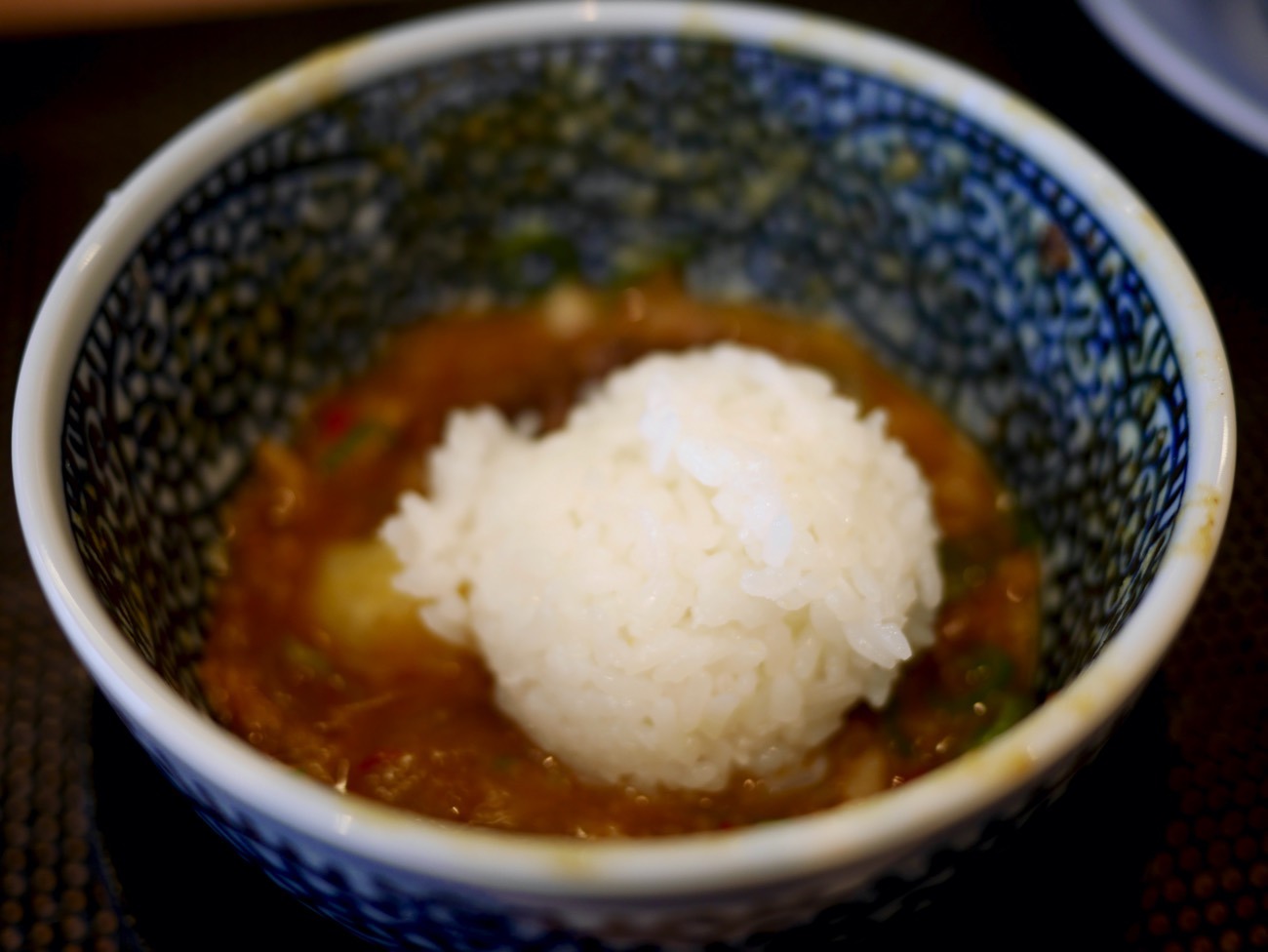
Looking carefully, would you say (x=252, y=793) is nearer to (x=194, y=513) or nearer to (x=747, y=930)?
(x=747, y=930)

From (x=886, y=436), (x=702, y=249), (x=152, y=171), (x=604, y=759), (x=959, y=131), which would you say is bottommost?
(x=604, y=759)

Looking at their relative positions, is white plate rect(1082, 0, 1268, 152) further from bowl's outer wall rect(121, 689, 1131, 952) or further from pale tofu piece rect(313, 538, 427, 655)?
pale tofu piece rect(313, 538, 427, 655)

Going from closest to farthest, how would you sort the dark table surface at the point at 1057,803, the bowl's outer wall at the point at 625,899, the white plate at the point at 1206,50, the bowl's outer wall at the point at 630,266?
the bowl's outer wall at the point at 625,899 < the dark table surface at the point at 1057,803 < the bowl's outer wall at the point at 630,266 < the white plate at the point at 1206,50

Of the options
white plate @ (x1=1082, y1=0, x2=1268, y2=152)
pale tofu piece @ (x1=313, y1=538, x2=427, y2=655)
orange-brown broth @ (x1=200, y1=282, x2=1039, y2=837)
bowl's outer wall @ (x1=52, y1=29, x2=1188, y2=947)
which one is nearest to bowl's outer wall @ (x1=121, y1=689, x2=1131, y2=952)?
bowl's outer wall @ (x1=52, y1=29, x2=1188, y2=947)

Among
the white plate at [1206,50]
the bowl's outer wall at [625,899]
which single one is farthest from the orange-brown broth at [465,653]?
the white plate at [1206,50]

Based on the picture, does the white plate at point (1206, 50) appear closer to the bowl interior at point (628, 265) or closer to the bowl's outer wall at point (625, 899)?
the bowl interior at point (628, 265)

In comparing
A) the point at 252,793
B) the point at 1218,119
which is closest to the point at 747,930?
the point at 252,793
